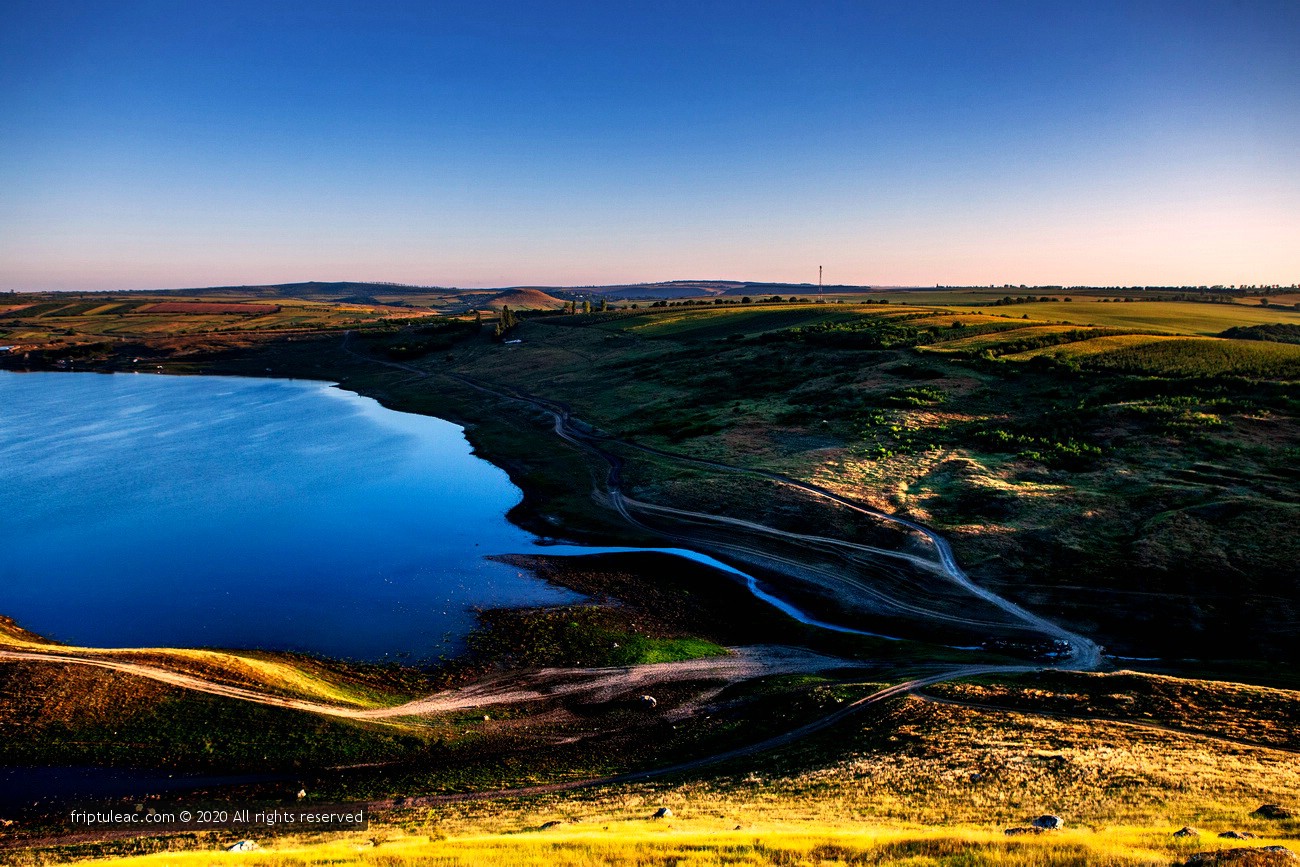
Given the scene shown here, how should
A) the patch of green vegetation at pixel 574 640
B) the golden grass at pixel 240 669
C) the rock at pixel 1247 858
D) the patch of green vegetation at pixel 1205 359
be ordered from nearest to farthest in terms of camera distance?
the rock at pixel 1247 858 → the golden grass at pixel 240 669 → the patch of green vegetation at pixel 574 640 → the patch of green vegetation at pixel 1205 359

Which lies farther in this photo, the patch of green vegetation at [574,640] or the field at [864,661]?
the patch of green vegetation at [574,640]

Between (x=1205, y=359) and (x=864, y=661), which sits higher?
(x=1205, y=359)

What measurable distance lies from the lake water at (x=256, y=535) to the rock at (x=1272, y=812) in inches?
1328

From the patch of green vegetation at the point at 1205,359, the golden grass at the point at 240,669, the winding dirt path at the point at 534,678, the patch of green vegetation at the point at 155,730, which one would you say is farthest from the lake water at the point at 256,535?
the patch of green vegetation at the point at 1205,359

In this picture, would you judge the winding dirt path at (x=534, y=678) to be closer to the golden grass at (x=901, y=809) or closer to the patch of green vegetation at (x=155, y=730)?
the patch of green vegetation at (x=155, y=730)

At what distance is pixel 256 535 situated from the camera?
53.7m

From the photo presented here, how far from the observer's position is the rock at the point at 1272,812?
18.5 meters

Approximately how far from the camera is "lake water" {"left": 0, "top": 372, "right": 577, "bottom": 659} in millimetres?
39625

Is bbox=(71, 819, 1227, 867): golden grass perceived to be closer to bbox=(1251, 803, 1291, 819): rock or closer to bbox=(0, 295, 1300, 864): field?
bbox=(0, 295, 1300, 864): field

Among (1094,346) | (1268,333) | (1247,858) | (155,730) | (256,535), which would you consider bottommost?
(155,730)

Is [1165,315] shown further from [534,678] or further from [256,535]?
[256,535]

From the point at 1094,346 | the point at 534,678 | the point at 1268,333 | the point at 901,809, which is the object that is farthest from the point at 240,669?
the point at 1268,333

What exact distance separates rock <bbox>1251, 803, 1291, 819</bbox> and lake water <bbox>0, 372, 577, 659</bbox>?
3374 cm

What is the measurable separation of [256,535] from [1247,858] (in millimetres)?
59003
